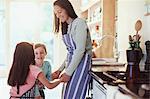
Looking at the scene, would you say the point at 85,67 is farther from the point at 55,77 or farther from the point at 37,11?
the point at 37,11

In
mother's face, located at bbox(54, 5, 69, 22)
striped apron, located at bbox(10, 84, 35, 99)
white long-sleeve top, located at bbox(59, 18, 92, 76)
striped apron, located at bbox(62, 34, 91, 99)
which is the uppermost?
mother's face, located at bbox(54, 5, 69, 22)

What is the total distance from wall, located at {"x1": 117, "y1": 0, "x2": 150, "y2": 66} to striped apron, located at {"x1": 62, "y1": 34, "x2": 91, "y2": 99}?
2.59ft

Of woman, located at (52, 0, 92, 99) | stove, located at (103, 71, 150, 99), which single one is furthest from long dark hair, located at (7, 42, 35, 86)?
stove, located at (103, 71, 150, 99)

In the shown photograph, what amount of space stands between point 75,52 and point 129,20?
1.27 metres

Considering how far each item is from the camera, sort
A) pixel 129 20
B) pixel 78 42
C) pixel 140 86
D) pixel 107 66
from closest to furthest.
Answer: pixel 140 86
pixel 78 42
pixel 107 66
pixel 129 20

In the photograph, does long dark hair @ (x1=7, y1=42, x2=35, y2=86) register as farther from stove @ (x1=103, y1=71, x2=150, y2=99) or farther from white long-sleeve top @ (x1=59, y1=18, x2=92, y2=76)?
stove @ (x1=103, y1=71, x2=150, y2=99)

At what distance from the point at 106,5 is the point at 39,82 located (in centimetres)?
226

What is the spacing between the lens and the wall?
9.21ft

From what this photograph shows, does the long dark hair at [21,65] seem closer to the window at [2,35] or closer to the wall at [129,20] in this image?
the wall at [129,20]

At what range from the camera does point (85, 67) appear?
7.45ft

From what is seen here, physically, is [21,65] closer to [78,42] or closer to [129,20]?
[78,42]

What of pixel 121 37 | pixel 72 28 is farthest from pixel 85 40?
pixel 121 37

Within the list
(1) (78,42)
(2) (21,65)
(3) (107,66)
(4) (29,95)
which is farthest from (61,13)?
(3) (107,66)

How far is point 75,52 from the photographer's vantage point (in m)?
2.18
